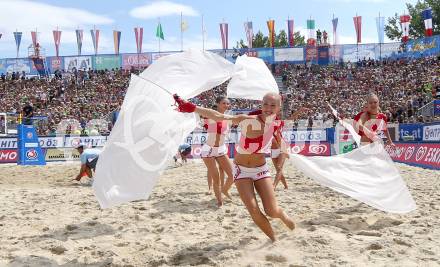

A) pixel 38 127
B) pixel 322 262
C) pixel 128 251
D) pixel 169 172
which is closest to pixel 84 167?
pixel 169 172

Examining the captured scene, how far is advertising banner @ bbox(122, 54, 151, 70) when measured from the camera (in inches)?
1361

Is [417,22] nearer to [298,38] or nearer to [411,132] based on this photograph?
[298,38]

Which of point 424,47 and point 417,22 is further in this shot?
point 417,22

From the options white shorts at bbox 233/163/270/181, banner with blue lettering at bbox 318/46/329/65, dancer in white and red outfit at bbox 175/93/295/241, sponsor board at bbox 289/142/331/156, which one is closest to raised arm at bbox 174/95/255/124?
dancer in white and red outfit at bbox 175/93/295/241

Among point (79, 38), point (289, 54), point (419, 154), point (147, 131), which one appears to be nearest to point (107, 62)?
point (79, 38)

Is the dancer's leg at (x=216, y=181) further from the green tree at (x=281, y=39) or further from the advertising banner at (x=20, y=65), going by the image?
the green tree at (x=281, y=39)

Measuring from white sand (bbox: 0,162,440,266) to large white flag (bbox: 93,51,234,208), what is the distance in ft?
2.21

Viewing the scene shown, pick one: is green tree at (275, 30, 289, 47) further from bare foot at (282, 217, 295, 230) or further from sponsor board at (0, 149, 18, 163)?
bare foot at (282, 217, 295, 230)

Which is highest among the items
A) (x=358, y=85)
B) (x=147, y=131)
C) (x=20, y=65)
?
(x=20, y=65)

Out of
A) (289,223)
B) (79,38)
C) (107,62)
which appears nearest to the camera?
(289,223)

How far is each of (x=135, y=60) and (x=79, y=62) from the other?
438cm

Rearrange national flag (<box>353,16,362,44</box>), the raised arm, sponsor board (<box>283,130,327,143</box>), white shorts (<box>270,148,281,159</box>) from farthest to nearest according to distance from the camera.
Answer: national flag (<box>353,16,362,44</box>), sponsor board (<box>283,130,327,143</box>), white shorts (<box>270,148,281,159</box>), the raised arm

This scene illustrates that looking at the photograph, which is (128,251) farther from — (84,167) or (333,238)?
(84,167)

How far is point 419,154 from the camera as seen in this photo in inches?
550
